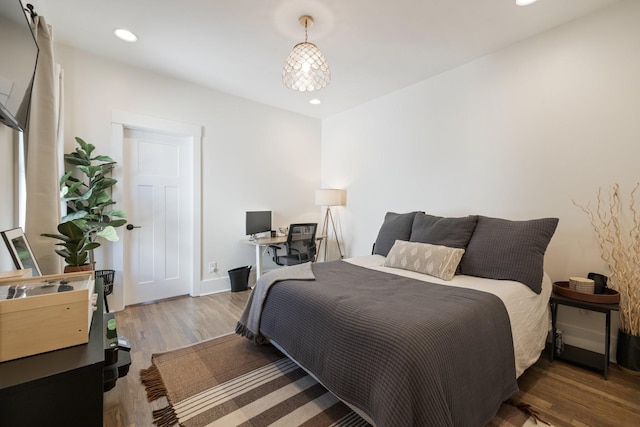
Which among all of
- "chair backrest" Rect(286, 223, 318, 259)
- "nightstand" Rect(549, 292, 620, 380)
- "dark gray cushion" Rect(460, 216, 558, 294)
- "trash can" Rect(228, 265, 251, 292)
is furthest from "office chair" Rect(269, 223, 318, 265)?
"nightstand" Rect(549, 292, 620, 380)

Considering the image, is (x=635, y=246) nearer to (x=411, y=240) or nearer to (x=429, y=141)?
(x=411, y=240)

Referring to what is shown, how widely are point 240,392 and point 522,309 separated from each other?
6.50 ft

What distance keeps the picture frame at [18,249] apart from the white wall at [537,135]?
344 centimetres

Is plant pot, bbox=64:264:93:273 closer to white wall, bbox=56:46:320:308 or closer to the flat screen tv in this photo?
the flat screen tv

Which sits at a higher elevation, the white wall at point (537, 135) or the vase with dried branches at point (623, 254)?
the white wall at point (537, 135)

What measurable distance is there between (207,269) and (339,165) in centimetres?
257

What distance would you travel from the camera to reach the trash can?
3.90 meters

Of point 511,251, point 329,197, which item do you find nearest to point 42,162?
point 329,197

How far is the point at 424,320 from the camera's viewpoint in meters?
1.43

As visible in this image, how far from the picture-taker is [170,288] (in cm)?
364

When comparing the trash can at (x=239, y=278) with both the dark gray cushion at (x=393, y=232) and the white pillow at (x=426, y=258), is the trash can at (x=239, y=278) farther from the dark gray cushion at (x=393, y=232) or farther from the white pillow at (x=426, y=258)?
the white pillow at (x=426, y=258)

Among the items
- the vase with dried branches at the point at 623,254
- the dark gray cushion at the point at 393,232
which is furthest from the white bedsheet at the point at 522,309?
the dark gray cushion at the point at 393,232

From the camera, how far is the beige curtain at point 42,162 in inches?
68.3

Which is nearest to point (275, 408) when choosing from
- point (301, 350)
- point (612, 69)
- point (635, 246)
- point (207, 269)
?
point (301, 350)
